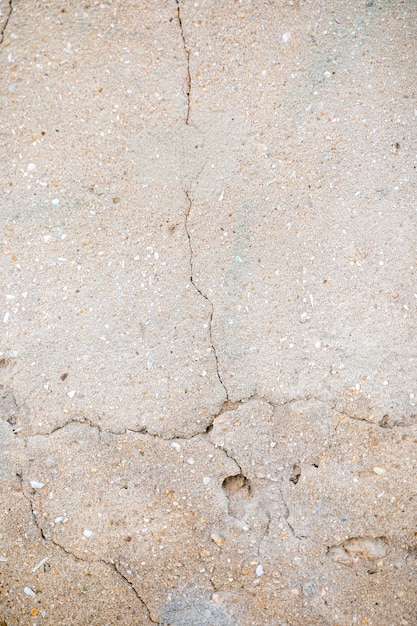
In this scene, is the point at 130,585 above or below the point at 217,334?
below

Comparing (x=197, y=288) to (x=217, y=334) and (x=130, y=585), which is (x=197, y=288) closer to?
(x=217, y=334)

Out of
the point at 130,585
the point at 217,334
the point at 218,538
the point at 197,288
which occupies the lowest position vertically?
the point at 130,585

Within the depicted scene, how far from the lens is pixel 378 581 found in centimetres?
235

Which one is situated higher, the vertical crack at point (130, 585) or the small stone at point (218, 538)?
the small stone at point (218, 538)

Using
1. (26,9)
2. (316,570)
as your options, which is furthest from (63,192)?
(316,570)

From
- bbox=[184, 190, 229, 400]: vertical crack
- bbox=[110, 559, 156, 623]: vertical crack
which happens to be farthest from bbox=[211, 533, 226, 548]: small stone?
bbox=[184, 190, 229, 400]: vertical crack

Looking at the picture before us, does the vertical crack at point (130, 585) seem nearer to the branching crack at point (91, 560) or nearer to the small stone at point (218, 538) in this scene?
the branching crack at point (91, 560)

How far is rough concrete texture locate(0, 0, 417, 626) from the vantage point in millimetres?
2338

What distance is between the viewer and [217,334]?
93.4 inches

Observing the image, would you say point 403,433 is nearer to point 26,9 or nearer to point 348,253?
point 348,253

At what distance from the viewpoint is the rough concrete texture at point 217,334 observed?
234cm

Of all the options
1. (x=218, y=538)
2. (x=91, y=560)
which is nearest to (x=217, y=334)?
(x=218, y=538)

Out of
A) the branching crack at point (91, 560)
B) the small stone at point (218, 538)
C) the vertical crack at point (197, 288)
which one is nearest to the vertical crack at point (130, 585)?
the branching crack at point (91, 560)

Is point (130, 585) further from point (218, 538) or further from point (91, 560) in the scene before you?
point (218, 538)
